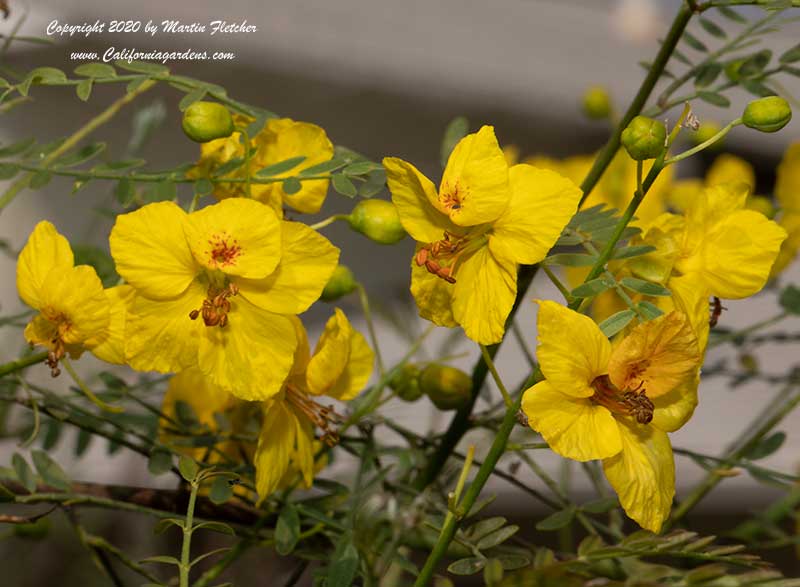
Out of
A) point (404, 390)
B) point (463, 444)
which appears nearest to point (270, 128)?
point (404, 390)

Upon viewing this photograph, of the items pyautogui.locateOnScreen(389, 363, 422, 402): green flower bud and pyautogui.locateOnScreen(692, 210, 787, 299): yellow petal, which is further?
pyautogui.locateOnScreen(389, 363, 422, 402): green flower bud

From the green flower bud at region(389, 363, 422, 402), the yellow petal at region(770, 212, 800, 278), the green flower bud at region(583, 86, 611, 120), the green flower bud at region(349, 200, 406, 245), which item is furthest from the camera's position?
the green flower bud at region(583, 86, 611, 120)

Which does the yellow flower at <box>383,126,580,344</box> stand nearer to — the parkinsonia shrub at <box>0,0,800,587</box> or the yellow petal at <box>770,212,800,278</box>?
the parkinsonia shrub at <box>0,0,800,587</box>

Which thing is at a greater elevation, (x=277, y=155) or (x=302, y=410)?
(x=277, y=155)

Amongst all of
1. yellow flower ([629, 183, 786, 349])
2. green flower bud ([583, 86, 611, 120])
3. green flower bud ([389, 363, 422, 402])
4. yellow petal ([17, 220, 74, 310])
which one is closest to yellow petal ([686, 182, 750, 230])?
yellow flower ([629, 183, 786, 349])

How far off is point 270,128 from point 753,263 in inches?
10.1

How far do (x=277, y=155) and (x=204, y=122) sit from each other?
0.06m

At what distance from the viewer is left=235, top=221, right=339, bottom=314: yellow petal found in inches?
19.5

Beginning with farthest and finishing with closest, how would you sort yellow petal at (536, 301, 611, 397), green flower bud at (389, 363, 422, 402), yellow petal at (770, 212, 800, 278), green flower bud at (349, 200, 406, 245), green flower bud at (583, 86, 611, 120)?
green flower bud at (583, 86, 611, 120) → yellow petal at (770, 212, 800, 278) → green flower bud at (389, 363, 422, 402) → green flower bud at (349, 200, 406, 245) → yellow petal at (536, 301, 611, 397)

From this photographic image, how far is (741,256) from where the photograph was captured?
518 millimetres

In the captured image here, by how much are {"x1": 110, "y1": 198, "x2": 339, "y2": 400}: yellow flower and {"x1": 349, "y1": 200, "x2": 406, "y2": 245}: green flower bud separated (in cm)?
6

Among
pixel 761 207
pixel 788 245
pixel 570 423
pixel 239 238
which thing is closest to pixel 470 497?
pixel 570 423

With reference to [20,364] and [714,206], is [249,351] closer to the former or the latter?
[20,364]

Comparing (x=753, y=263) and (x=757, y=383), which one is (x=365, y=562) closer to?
(x=753, y=263)
